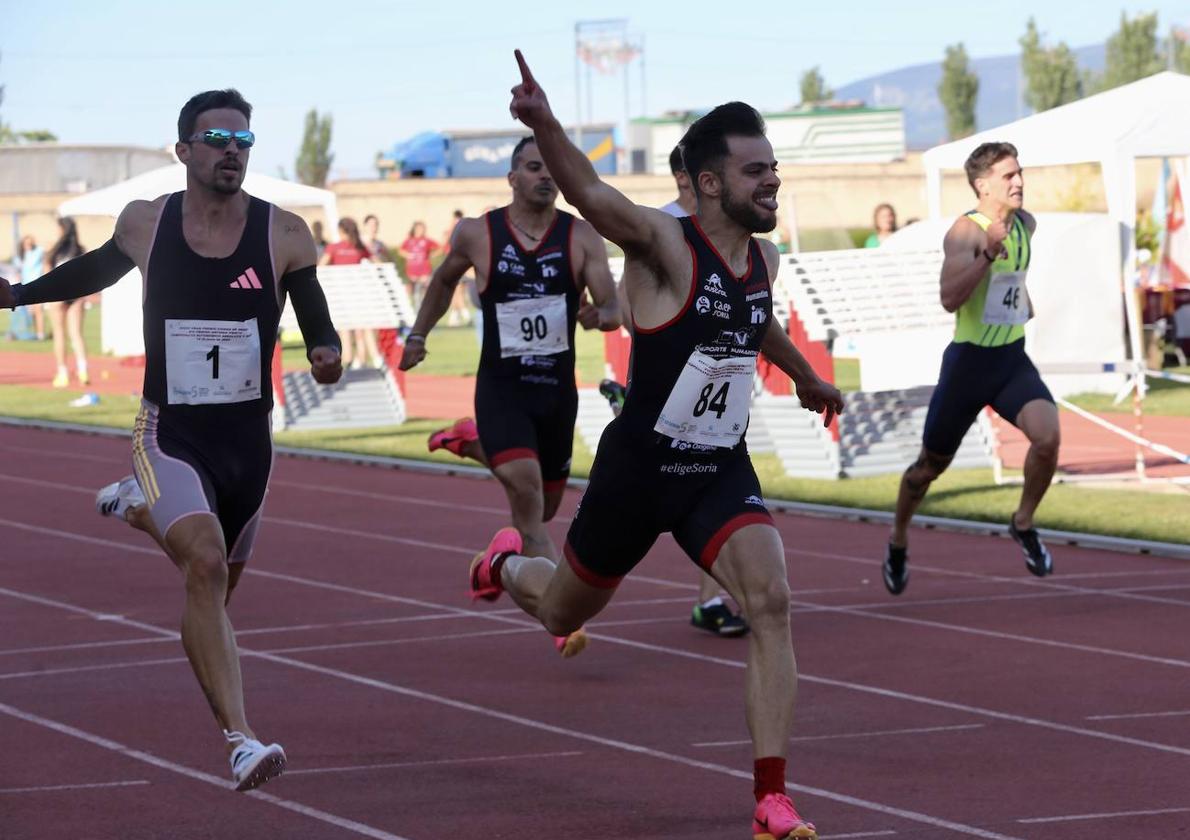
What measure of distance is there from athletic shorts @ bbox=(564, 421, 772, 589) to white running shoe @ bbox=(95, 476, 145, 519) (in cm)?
141

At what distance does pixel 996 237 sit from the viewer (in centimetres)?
948

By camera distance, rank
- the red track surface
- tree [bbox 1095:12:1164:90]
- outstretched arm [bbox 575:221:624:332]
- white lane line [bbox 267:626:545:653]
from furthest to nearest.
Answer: tree [bbox 1095:12:1164:90] → outstretched arm [bbox 575:221:624:332] → white lane line [bbox 267:626:545:653] → the red track surface

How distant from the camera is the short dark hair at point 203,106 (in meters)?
6.43

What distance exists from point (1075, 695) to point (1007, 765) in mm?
1292

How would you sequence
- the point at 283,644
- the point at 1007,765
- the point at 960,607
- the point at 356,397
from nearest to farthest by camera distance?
the point at 1007,765, the point at 283,644, the point at 960,607, the point at 356,397

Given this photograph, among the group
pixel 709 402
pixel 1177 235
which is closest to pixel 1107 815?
pixel 709 402

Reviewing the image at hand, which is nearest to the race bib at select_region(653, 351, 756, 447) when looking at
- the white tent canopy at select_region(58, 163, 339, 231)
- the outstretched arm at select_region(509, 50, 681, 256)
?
the outstretched arm at select_region(509, 50, 681, 256)

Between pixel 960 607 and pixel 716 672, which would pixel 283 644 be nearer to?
pixel 716 672

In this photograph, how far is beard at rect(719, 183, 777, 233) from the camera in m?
5.71

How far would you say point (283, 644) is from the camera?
9180 millimetres

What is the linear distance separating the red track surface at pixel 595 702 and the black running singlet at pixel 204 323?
1.22 meters

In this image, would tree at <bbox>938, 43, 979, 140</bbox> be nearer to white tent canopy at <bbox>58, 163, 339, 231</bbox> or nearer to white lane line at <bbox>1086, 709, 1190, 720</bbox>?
white tent canopy at <bbox>58, 163, 339, 231</bbox>

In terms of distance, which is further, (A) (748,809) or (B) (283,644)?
(B) (283,644)

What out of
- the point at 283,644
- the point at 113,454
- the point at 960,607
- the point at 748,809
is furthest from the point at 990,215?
the point at 113,454
